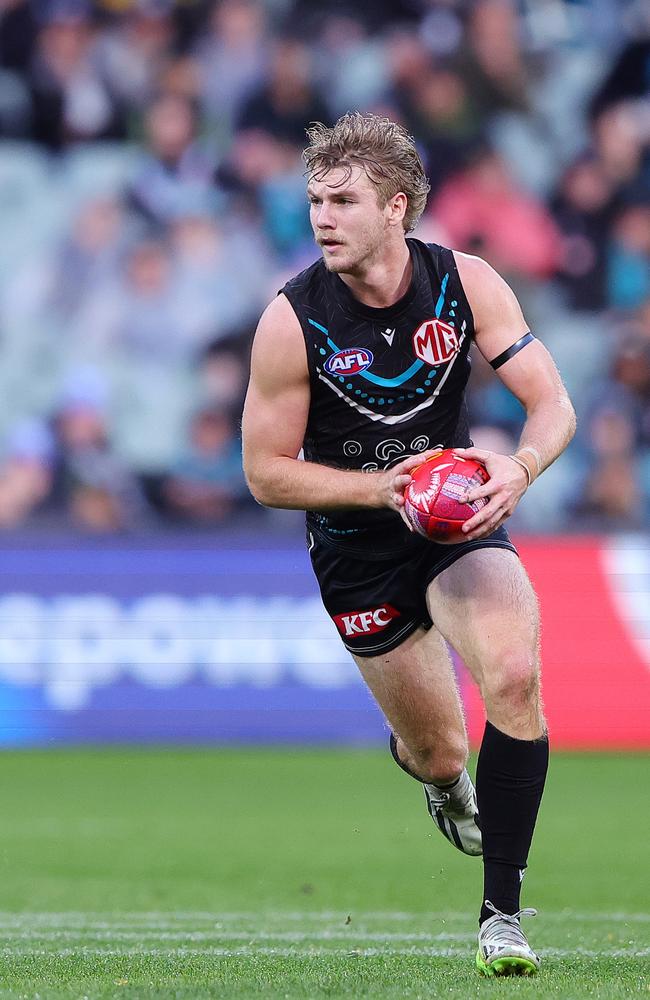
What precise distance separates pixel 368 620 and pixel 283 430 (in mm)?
805

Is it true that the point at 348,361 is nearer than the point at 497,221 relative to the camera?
Yes

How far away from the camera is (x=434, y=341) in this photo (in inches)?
209

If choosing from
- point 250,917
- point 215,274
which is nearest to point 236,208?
point 215,274

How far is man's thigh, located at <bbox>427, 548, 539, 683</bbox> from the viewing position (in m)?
4.86

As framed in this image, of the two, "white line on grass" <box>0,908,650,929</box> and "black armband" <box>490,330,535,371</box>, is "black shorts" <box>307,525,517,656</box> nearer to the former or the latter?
"black armband" <box>490,330,535,371</box>

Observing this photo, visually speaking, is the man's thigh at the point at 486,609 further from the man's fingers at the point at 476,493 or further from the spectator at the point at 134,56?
the spectator at the point at 134,56

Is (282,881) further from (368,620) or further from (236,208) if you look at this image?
(236,208)

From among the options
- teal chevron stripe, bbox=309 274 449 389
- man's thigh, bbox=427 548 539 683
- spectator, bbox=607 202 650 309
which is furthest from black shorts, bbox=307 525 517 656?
spectator, bbox=607 202 650 309

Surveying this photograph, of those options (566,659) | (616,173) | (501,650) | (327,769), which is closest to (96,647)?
(327,769)

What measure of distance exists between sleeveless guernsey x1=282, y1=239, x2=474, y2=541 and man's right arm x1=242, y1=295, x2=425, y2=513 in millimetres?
56

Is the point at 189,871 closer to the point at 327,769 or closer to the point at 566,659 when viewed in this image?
the point at 327,769

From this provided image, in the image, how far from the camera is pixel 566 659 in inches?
484

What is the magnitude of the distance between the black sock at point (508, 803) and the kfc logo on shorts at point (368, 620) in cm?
84

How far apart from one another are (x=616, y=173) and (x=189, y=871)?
30.3ft
